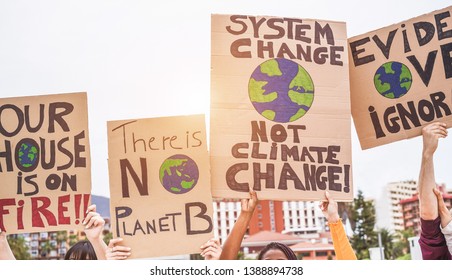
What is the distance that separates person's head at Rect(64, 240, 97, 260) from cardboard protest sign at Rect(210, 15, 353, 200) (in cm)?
52

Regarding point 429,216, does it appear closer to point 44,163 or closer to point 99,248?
point 99,248

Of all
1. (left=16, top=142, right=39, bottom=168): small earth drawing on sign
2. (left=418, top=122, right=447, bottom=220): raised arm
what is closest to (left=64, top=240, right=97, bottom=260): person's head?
(left=16, top=142, right=39, bottom=168): small earth drawing on sign

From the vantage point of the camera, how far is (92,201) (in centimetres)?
213

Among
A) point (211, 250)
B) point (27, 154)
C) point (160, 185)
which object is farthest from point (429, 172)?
point (27, 154)

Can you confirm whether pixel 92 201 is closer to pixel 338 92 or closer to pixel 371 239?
pixel 338 92

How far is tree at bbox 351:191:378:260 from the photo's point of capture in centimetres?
4175

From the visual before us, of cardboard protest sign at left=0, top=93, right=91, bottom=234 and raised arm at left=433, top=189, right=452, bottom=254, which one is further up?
cardboard protest sign at left=0, top=93, right=91, bottom=234

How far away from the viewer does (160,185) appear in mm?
2092

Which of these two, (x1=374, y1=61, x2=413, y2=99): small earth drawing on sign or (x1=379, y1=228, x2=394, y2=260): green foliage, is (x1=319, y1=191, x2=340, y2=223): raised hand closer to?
(x1=374, y1=61, x2=413, y2=99): small earth drawing on sign

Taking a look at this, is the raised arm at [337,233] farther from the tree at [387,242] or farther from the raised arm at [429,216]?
the tree at [387,242]

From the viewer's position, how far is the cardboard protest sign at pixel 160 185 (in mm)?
2064

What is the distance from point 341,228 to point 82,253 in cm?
91
